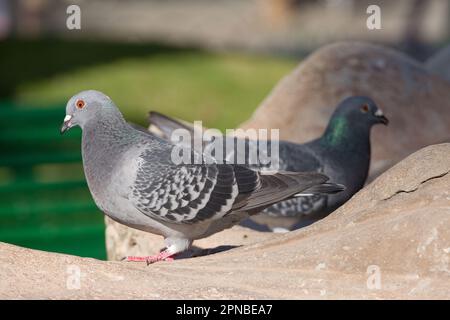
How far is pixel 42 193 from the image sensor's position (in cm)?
940

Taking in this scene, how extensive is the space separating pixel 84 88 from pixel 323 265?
382 inches

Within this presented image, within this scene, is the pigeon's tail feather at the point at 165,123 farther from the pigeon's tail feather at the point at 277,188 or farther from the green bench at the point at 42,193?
the green bench at the point at 42,193

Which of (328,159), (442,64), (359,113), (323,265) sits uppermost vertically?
(442,64)

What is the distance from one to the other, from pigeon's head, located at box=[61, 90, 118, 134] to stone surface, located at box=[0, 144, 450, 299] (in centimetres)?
96

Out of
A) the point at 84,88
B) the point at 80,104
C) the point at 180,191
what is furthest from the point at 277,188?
the point at 84,88

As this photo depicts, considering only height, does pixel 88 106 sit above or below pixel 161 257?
above

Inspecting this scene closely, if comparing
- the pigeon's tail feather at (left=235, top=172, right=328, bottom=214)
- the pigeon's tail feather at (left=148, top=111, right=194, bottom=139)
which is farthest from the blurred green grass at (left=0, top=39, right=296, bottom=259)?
the pigeon's tail feather at (left=235, top=172, right=328, bottom=214)

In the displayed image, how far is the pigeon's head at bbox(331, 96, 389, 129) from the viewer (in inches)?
251

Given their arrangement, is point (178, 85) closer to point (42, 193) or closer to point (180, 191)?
point (42, 193)

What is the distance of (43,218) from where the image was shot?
934 cm

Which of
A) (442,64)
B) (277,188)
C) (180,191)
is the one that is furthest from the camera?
(442,64)

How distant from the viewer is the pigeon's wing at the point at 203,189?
16.1 feet
